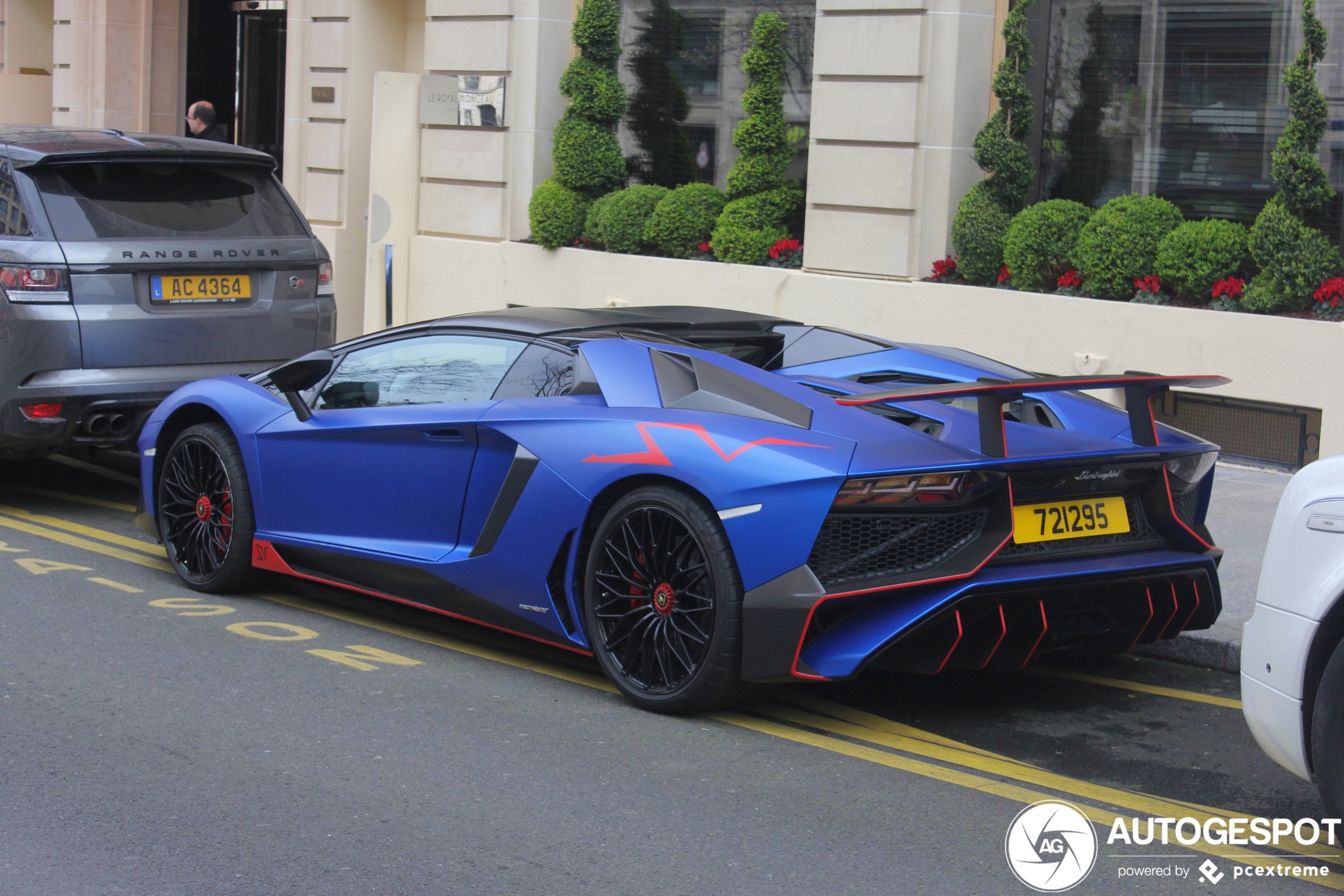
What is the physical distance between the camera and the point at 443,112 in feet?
48.4

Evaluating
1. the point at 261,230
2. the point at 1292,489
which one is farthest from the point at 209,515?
the point at 1292,489

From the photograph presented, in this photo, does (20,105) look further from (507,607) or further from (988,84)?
(507,607)

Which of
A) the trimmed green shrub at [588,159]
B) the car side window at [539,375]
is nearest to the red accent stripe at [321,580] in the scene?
the car side window at [539,375]

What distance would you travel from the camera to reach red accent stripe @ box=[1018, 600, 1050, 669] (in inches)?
185

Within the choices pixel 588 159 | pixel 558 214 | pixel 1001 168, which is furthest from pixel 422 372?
pixel 588 159

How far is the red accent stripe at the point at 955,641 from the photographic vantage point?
4.56 m

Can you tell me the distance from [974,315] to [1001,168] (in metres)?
1.12

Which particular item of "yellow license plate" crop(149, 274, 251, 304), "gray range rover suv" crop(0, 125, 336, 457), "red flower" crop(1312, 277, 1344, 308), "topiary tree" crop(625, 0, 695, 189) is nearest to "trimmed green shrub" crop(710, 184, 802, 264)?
"topiary tree" crop(625, 0, 695, 189)

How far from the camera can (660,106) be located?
14141mm

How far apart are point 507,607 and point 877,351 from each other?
1985 mm

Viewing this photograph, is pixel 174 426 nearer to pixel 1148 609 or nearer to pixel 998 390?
pixel 998 390

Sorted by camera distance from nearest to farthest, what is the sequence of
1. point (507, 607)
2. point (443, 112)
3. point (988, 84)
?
point (507, 607) → point (988, 84) → point (443, 112)

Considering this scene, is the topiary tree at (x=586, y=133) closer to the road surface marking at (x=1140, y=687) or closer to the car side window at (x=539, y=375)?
the car side window at (x=539, y=375)

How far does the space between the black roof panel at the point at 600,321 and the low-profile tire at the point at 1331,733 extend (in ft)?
9.47
